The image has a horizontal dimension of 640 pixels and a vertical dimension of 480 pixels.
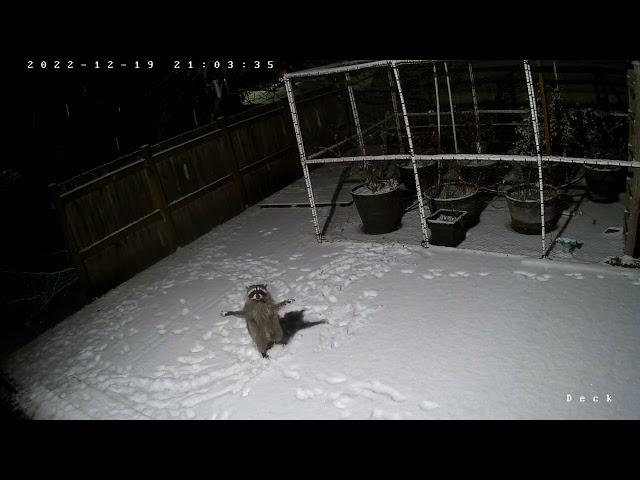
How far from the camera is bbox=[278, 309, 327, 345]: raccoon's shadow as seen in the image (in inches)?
217

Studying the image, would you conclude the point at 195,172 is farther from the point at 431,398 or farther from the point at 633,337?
the point at 633,337

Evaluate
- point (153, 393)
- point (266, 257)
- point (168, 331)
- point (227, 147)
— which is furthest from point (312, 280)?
point (227, 147)

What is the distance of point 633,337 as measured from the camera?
444cm

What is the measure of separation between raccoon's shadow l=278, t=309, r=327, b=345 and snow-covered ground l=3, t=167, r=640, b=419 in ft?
0.20

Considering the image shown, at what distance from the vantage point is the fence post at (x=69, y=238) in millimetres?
6898

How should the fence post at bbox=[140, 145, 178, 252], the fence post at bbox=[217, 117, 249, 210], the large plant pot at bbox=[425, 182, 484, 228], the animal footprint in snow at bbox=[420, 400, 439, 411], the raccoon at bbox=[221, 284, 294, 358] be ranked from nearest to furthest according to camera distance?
the animal footprint in snow at bbox=[420, 400, 439, 411]
the raccoon at bbox=[221, 284, 294, 358]
the large plant pot at bbox=[425, 182, 484, 228]
the fence post at bbox=[140, 145, 178, 252]
the fence post at bbox=[217, 117, 249, 210]

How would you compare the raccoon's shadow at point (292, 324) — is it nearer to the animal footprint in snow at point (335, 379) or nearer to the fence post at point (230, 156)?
the animal footprint in snow at point (335, 379)

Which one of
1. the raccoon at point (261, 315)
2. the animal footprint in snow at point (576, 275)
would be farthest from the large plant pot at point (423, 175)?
the raccoon at point (261, 315)

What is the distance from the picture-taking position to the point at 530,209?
677cm

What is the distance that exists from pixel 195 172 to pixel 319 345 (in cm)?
543

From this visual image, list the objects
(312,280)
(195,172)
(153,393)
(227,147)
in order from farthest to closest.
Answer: (227,147), (195,172), (312,280), (153,393)

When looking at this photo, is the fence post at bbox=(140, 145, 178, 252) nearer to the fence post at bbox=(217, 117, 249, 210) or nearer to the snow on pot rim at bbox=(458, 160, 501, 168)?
the fence post at bbox=(217, 117, 249, 210)

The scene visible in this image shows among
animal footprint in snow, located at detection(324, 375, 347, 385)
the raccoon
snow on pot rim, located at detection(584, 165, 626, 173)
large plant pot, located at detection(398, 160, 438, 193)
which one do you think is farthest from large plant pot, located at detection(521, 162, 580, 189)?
the raccoon

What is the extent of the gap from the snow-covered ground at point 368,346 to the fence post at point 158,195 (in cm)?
139
